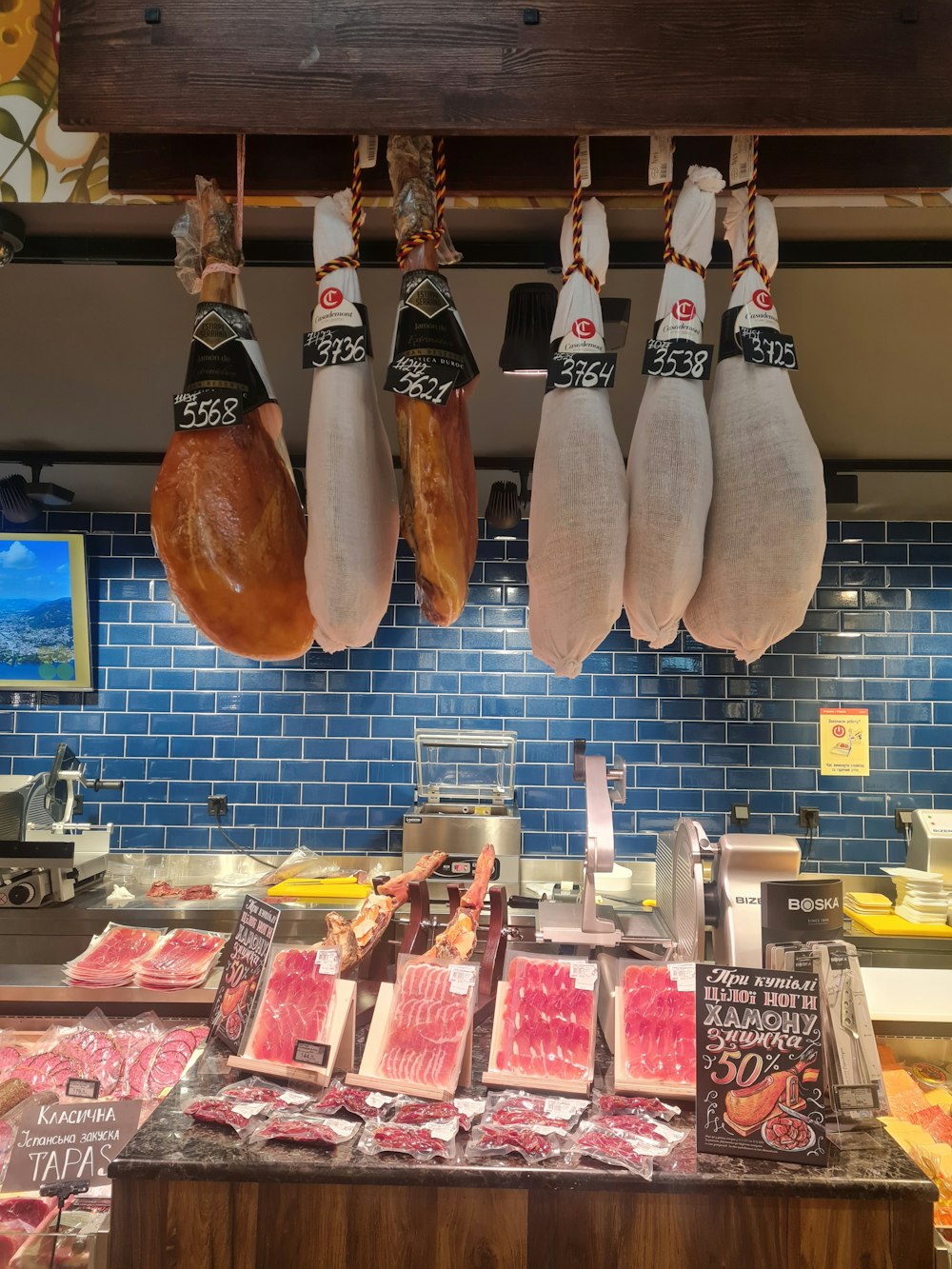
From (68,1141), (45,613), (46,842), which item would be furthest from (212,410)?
(45,613)

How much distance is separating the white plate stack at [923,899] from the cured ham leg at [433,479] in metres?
4.05

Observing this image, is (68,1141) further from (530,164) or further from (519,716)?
(519,716)

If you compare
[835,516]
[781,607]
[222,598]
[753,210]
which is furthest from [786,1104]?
[835,516]

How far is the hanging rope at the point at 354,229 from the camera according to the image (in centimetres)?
130

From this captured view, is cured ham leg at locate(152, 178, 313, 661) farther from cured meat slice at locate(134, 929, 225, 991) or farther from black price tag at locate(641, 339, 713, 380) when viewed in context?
cured meat slice at locate(134, 929, 225, 991)

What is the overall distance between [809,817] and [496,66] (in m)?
5.04

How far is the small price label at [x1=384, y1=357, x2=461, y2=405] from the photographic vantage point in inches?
48.2

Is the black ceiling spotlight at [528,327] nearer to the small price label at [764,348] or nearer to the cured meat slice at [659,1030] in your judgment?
the small price label at [764,348]

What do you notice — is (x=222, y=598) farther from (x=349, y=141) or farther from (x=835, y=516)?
(x=835, y=516)

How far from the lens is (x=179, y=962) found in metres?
3.11

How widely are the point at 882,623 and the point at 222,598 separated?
207 inches

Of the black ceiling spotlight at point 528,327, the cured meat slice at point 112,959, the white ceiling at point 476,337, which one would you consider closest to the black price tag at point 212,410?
the white ceiling at point 476,337

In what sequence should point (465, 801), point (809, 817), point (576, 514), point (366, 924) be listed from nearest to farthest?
point (576, 514) < point (366, 924) < point (465, 801) < point (809, 817)

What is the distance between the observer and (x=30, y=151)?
1.81 meters
